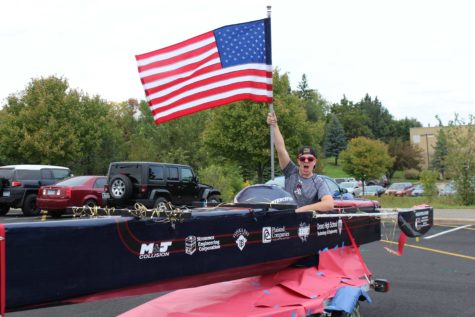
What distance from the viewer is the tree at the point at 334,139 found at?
8400 cm

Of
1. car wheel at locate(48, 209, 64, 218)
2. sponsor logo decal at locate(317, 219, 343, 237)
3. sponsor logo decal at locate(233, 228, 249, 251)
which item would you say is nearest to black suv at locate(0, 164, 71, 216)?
car wheel at locate(48, 209, 64, 218)

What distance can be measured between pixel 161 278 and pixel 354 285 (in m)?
2.55

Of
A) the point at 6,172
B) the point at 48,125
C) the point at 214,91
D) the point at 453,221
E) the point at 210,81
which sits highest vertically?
the point at 48,125

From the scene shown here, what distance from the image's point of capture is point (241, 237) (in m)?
4.37

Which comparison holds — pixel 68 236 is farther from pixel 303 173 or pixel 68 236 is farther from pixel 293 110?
pixel 293 110

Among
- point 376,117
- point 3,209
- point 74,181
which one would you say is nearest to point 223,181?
point 74,181

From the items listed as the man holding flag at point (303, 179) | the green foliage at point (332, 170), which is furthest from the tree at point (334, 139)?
the man holding flag at point (303, 179)

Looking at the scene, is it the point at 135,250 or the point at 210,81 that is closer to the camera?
the point at 135,250

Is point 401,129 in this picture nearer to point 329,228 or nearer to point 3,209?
point 3,209

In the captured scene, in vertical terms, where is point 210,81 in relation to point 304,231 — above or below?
above

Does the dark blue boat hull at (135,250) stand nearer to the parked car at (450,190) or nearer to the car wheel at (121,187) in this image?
the car wheel at (121,187)

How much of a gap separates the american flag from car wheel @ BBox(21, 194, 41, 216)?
610 inches

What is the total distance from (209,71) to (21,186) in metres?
15.8

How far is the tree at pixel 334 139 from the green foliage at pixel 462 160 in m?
61.2
